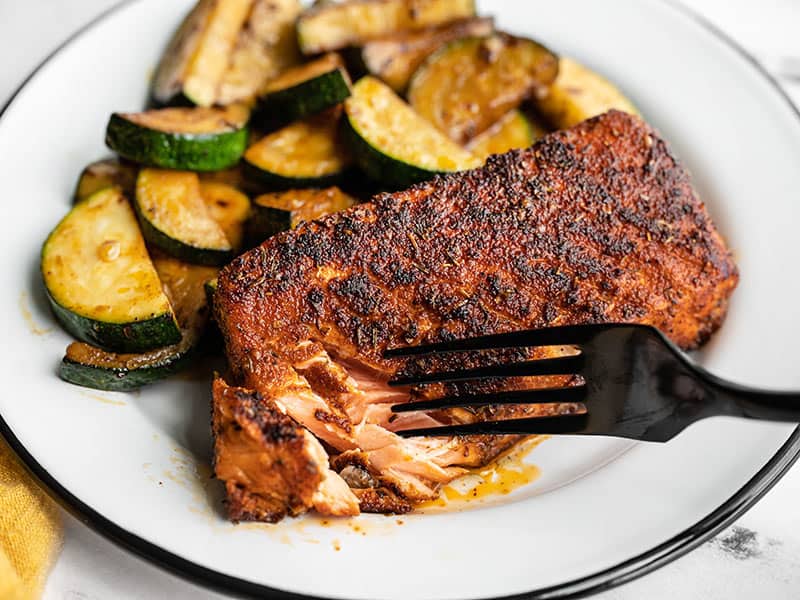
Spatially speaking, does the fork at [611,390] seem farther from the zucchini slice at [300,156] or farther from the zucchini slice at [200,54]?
the zucchini slice at [200,54]

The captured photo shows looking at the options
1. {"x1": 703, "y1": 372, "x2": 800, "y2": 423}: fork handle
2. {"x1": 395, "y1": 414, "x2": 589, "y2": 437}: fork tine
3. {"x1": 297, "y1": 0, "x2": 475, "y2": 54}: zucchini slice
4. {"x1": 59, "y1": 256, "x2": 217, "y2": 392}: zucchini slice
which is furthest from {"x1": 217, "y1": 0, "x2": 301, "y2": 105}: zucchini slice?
{"x1": 703, "y1": 372, "x2": 800, "y2": 423}: fork handle

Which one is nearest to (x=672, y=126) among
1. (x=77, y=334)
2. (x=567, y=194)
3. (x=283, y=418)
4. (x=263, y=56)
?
(x=567, y=194)

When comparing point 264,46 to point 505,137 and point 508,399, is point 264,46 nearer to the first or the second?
point 505,137

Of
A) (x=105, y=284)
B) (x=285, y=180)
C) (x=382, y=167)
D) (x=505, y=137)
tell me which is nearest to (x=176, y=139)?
(x=285, y=180)

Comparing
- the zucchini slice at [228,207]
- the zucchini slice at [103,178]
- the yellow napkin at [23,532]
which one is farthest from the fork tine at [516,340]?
the zucchini slice at [103,178]

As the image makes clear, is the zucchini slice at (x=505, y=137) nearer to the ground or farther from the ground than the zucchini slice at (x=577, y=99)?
nearer to the ground
